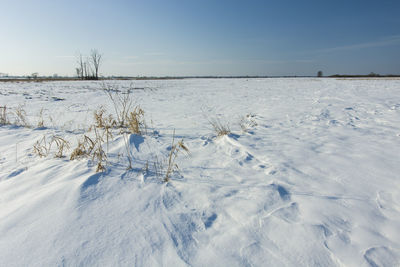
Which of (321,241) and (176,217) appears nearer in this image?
(321,241)

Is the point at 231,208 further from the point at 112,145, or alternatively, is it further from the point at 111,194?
the point at 112,145

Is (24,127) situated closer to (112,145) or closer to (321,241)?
(112,145)

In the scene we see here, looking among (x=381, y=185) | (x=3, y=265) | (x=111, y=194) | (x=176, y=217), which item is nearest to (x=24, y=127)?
(x=111, y=194)

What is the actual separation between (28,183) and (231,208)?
68.9 inches

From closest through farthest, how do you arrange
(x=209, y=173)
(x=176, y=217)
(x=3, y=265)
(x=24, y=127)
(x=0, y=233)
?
1. (x=3, y=265)
2. (x=0, y=233)
3. (x=176, y=217)
4. (x=209, y=173)
5. (x=24, y=127)

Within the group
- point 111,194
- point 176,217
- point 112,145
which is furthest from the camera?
point 112,145

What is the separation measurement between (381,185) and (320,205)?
28.0 inches

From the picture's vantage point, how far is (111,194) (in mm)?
1527

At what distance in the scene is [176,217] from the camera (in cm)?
130

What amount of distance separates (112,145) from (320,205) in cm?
245

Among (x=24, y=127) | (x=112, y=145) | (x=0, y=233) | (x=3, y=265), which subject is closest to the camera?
(x=3, y=265)

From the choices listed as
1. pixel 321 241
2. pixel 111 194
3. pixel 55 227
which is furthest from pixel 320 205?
→ pixel 55 227

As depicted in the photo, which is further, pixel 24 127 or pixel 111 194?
pixel 24 127

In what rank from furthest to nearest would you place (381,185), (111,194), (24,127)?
(24,127)
(381,185)
(111,194)
